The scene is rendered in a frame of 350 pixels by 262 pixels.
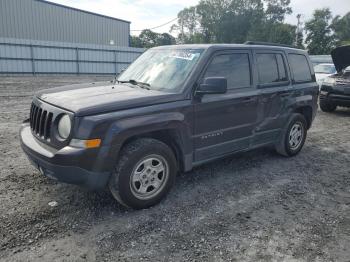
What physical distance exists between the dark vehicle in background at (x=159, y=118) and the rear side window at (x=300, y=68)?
9.1 inches

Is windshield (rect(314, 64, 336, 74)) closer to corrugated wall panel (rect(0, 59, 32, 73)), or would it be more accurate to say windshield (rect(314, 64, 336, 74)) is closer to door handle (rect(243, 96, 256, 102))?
door handle (rect(243, 96, 256, 102))

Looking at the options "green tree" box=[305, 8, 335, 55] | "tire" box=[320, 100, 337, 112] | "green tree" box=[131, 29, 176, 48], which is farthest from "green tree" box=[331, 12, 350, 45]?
"tire" box=[320, 100, 337, 112]

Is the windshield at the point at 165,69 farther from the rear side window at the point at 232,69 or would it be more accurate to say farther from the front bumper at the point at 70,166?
the front bumper at the point at 70,166

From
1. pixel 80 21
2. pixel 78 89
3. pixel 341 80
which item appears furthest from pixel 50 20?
pixel 78 89

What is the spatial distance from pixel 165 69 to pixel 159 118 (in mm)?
943

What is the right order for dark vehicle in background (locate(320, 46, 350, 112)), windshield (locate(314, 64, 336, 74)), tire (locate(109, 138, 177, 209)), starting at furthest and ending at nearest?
windshield (locate(314, 64, 336, 74)), dark vehicle in background (locate(320, 46, 350, 112)), tire (locate(109, 138, 177, 209))

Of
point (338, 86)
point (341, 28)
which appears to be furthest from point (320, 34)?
point (338, 86)

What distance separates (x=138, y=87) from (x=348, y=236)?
2915mm

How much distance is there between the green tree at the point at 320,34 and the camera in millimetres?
56844

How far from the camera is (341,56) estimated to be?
969cm

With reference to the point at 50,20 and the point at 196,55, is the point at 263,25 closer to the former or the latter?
the point at 50,20

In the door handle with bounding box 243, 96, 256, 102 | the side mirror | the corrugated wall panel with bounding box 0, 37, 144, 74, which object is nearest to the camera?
the side mirror

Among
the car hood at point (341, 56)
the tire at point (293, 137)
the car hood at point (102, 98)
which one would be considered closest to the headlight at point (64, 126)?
the car hood at point (102, 98)

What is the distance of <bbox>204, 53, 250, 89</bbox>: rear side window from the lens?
416cm
